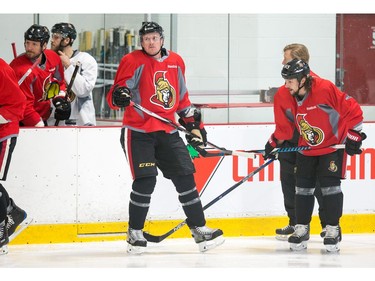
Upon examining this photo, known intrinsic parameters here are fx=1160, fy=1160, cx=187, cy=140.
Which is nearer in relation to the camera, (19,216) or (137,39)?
(19,216)

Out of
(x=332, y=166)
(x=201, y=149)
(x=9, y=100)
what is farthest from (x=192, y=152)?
(x=9, y=100)

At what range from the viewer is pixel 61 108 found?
6168 mm

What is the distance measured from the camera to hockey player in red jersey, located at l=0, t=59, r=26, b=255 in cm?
550

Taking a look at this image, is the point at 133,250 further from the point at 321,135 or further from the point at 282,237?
the point at 321,135

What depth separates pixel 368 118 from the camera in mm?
6578

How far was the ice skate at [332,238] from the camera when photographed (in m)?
5.65

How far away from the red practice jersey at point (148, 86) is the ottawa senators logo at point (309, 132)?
2.05ft

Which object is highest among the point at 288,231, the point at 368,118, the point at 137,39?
the point at 137,39

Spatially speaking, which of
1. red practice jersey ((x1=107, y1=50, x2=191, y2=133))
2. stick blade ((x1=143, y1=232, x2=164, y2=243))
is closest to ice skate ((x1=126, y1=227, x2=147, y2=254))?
stick blade ((x1=143, y1=232, x2=164, y2=243))

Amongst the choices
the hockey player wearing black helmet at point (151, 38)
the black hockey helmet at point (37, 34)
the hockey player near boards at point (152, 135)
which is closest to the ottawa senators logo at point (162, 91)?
the hockey player near boards at point (152, 135)

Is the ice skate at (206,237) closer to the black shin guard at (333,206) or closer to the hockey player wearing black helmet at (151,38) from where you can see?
the black shin guard at (333,206)

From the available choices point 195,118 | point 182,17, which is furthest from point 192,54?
point 195,118

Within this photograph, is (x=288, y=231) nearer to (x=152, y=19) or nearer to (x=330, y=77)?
(x=330, y=77)
